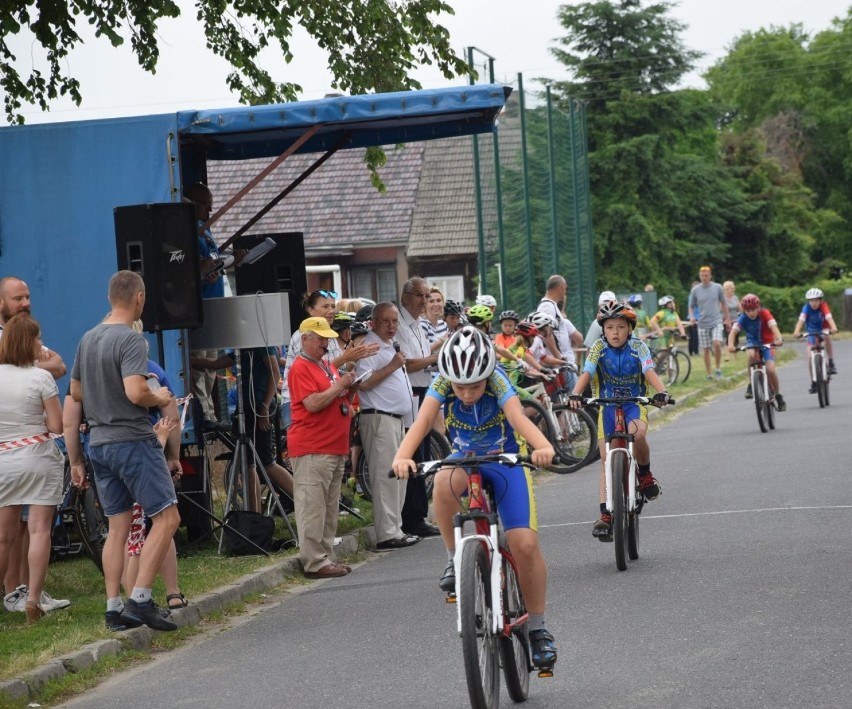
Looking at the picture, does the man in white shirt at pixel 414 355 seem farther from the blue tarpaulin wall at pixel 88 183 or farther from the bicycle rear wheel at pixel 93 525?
the bicycle rear wheel at pixel 93 525

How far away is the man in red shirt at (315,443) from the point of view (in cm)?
1105

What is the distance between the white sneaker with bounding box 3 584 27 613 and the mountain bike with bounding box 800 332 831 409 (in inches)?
581

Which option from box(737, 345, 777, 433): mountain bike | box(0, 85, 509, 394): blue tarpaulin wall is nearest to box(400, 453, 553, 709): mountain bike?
box(0, 85, 509, 394): blue tarpaulin wall

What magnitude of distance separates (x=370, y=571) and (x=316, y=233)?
3485 cm

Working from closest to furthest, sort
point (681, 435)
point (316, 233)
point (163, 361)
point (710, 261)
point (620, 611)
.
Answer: point (620, 611) < point (163, 361) < point (681, 435) < point (316, 233) < point (710, 261)

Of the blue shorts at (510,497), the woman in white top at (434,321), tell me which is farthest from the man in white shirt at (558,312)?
the blue shorts at (510,497)

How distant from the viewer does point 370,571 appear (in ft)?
36.7

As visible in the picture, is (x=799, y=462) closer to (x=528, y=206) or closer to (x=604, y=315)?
(x=604, y=315)

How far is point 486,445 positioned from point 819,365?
1601 cm

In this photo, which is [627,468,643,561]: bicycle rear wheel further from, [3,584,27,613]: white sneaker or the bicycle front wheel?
the bicycle front wheel

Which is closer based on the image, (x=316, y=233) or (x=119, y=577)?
(x=119, y=577)

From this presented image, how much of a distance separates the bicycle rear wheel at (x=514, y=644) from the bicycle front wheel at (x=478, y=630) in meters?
0.13

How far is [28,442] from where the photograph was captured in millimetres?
9211

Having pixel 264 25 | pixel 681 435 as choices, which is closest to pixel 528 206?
pixel 681 435
